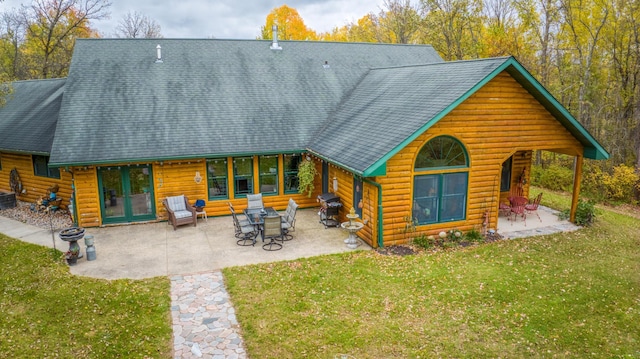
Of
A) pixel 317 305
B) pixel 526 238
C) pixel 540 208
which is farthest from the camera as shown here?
pixel 540 208

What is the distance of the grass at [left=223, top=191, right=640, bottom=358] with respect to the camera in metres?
7.33

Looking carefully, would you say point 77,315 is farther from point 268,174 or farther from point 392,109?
point 392,109

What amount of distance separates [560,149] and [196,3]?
3879 cm

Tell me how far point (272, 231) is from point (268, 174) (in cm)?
395

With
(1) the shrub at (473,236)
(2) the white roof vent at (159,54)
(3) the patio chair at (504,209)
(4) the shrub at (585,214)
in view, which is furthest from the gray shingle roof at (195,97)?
(4) the shrub at (585,214)

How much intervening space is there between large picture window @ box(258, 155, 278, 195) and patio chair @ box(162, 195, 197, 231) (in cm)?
261

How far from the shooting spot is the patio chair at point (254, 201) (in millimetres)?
14109

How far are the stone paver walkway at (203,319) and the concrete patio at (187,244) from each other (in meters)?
0.77

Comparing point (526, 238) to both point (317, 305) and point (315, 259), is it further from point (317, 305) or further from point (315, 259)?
point (317, 305)

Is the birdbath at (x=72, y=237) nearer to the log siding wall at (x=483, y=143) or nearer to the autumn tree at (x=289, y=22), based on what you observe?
the log siding wall at (x=483, y=143)

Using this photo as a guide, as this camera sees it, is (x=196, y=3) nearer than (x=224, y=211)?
No

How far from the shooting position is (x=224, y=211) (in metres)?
14.9

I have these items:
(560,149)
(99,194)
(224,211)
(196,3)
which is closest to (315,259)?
(224,211)

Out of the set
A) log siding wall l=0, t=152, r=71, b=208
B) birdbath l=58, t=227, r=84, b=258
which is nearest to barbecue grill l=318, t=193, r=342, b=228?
birdbath l=58, t=227, r=84, b=258
